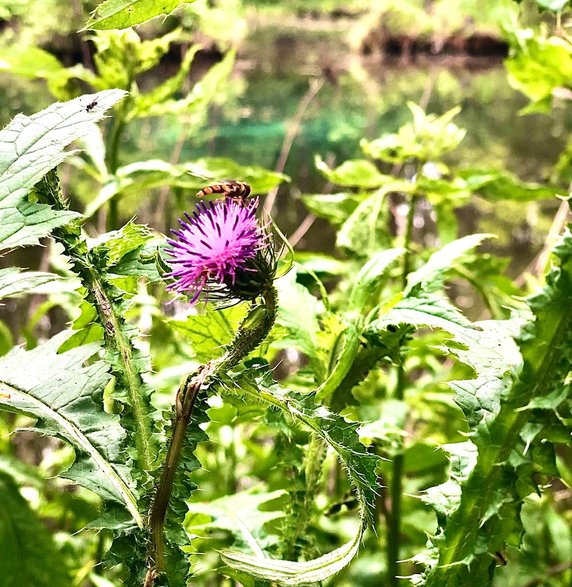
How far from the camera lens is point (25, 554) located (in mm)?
507

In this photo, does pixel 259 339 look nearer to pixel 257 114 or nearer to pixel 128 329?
pixel 128 329

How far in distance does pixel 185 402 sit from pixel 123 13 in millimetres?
226

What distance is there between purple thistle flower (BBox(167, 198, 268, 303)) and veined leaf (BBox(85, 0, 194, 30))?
0.37 ft

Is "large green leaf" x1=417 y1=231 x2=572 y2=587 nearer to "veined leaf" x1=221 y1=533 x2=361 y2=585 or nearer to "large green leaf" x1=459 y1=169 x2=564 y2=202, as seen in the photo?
"veined leaf" x1=221 y1=533 x2=361 y2=585

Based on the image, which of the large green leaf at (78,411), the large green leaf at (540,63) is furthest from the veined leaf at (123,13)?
the large green leaf at (540,63)

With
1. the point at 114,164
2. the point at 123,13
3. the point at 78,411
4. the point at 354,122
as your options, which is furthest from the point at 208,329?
the point at 354,122

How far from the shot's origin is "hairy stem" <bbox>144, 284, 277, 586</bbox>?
1.19 ft

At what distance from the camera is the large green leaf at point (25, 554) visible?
50 centimetres

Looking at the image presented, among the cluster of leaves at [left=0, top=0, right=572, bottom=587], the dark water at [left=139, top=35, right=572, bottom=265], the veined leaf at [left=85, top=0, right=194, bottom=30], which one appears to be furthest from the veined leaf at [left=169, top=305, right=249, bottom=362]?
the dark water at [left=139, top=35, right=572, bottom=265]

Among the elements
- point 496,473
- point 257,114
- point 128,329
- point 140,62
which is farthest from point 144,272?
point 257,114

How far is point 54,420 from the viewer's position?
1.36ft

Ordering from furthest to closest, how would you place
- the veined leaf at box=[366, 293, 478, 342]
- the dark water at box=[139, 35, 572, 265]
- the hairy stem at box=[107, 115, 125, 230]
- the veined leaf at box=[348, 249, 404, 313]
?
the dark water at box=[139, 35, 572, 265]
the hairy stem at box=[107, 115, 125, 230]
the veined leaf at box=[348, 249, 404, 313]
the veined leaf at box=[366, 293, 478, 342]

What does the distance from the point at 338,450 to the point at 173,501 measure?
0.10 metres

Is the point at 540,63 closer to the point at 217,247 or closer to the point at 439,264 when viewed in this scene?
the point at 439,264
